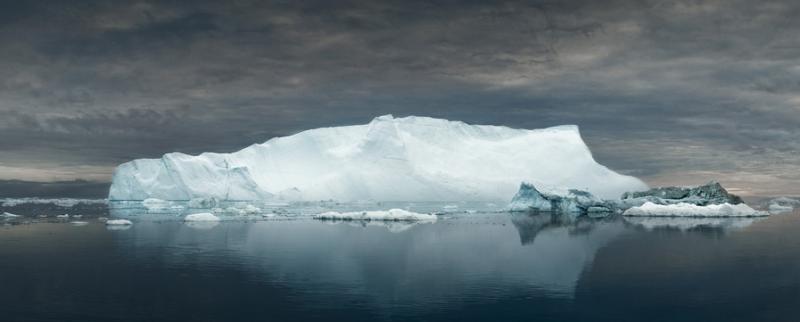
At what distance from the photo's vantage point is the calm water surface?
13969mm

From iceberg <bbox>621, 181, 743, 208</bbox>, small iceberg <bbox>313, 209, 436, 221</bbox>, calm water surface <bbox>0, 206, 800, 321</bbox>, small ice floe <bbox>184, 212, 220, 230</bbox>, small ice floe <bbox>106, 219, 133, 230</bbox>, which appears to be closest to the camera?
calm water surface <bbox>0, 206, 800, 321</bbox>

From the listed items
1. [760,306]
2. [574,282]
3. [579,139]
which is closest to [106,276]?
[574,282]

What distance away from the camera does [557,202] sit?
56250 millimetres

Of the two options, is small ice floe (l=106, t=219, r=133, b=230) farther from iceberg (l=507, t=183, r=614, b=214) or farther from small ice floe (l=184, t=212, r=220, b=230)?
iceberg (l=507, t=183, r=614, b=214)

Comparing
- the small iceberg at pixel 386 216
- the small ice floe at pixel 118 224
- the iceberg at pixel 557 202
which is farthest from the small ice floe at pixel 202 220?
the iceberg at pixel 557 202

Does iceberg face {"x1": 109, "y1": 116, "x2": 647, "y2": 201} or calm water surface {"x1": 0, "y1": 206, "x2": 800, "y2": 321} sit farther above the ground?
iceberg face {"x1": 109, "y1": 116, "x2": 647, "y2": 201}

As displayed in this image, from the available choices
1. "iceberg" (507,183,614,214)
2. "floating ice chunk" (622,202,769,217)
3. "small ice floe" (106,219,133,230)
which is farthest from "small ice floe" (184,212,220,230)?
"floating ice chunk" (622,202,769,217)

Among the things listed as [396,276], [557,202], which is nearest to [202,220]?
[396,276]

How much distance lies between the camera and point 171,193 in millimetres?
71000

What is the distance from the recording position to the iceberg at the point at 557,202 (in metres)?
54.1

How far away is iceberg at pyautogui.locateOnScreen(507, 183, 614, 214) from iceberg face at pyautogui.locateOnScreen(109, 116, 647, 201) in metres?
20.2

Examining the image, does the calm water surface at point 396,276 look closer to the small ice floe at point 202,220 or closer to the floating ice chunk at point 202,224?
the floating ice chunk at point 202,224

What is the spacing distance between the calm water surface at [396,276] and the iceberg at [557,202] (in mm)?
20601

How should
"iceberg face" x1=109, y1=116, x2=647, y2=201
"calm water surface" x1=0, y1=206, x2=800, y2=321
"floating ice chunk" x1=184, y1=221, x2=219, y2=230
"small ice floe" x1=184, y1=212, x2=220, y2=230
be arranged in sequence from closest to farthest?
"calm water surface" x1=0, y1=206, x2=800, y2=321
"floating ice chunk" x1=184, y1=221, x2=219, y2=230
"small ice floe" x1=184, y1=212, x2=220, y2=230
"iceberg face" x1=109, y1=116, x2=647, y2=201
